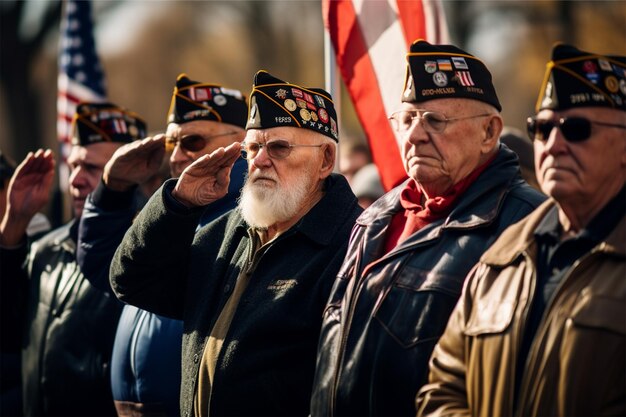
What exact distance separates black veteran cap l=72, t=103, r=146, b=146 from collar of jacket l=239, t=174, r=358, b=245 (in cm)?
262

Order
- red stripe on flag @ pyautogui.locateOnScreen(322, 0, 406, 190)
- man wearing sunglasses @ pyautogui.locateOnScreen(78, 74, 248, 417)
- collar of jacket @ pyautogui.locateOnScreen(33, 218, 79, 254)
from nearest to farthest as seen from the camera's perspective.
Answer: man wearing sunglasses @ pyautogui.locateOnScreen(78, 74, 248, 417)
red stripe on flag @ pyautogui.locateOnScreen(322, 0, 406, 190)
collar of jacket @ pyautogui.locateOnScreen(33, 218, 79, 254)

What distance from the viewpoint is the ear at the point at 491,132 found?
475 cm

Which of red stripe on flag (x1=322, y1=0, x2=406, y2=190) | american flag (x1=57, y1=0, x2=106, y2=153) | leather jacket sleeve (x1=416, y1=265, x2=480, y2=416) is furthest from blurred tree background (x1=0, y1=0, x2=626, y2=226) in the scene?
leather jacket sleeve (x1=416, y1=265, x2=480, y2=416)

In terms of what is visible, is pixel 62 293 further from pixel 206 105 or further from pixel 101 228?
pixel 206 105

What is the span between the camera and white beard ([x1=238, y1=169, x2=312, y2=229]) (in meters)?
5.42

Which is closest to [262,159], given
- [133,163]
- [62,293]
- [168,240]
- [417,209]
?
[168,240]

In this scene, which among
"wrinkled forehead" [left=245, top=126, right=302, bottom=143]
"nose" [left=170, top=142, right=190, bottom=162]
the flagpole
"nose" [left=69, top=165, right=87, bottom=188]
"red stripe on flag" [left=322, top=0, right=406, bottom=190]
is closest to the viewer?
"wrinkled forehead" [left=245, top=126, right=302, bottom=143]

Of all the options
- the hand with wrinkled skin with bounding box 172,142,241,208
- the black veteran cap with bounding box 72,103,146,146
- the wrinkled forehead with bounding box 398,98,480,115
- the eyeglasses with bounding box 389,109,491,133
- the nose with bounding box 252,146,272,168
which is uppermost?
the black veteran cap with bounding box 72,103,146,146

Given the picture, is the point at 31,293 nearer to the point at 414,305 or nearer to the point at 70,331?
the point at 70,331

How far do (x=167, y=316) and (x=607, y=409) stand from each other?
2782 millimetres

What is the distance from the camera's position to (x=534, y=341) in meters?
3.82

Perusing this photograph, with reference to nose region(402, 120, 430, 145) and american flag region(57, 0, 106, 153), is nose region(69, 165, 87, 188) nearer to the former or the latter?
nose region(402, 120, 430, 145)

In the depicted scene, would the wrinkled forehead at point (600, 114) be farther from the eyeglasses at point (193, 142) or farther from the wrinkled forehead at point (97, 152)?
the wrinkled forehead at point (97, 152)

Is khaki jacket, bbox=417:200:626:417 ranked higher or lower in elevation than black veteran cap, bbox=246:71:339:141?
lower
